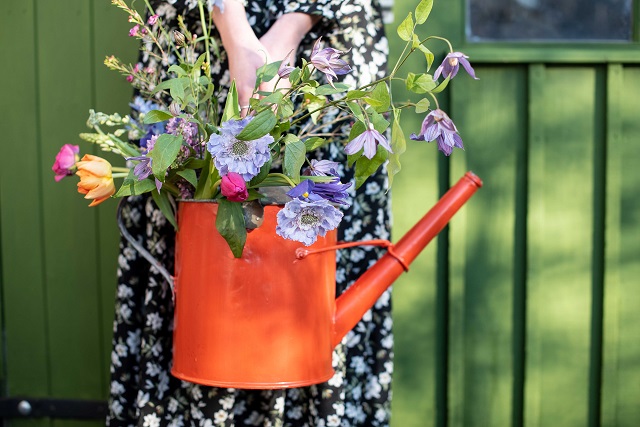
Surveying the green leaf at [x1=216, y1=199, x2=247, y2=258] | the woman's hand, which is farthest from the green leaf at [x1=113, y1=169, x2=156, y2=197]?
the woman's hand

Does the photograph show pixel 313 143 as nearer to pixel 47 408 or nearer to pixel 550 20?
pixel 550 20

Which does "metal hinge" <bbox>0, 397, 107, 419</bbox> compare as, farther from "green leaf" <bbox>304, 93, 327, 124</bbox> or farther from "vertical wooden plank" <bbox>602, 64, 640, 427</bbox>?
"vertical wooden plank" <bbox>602, 64, 640, 427</bbox>

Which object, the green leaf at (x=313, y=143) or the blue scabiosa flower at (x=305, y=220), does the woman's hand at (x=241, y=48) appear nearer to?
the green leaf at (x=313, y=143)

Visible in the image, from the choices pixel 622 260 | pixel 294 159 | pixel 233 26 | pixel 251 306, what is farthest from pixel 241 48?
pixel 622 260

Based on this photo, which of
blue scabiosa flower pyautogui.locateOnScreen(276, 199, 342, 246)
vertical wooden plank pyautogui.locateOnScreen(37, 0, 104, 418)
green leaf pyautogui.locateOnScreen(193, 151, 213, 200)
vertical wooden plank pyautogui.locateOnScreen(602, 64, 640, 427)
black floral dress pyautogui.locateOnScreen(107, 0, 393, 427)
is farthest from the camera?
vertical wooden plank pyautogui.locateOnScreen(37, 0, 104, 418)

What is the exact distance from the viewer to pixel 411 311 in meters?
1.61

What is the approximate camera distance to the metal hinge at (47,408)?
66.7 inches

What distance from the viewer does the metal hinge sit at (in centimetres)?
169

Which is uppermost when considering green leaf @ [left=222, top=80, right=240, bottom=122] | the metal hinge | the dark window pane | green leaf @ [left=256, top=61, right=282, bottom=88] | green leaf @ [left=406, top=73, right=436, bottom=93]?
the dark window pane

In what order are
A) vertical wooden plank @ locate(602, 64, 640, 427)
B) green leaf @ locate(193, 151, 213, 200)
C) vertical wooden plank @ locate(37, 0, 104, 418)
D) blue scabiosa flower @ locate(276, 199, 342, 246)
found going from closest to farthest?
1. blue scabiosa flower @ locate(276, 199, 342, 246)
2. green leaf @ locate(193, 151, 213, 200)
3. vertical wooden plank @ locate(602, 64, 640, 427)
4. vertical wooden plank @ locate(37, 0, 104, 418)

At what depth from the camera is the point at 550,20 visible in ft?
5.16

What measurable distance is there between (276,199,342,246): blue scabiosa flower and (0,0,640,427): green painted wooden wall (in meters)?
0.69

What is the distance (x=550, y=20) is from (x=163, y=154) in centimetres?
102

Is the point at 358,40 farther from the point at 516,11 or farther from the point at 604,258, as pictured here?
the point at 604,258
